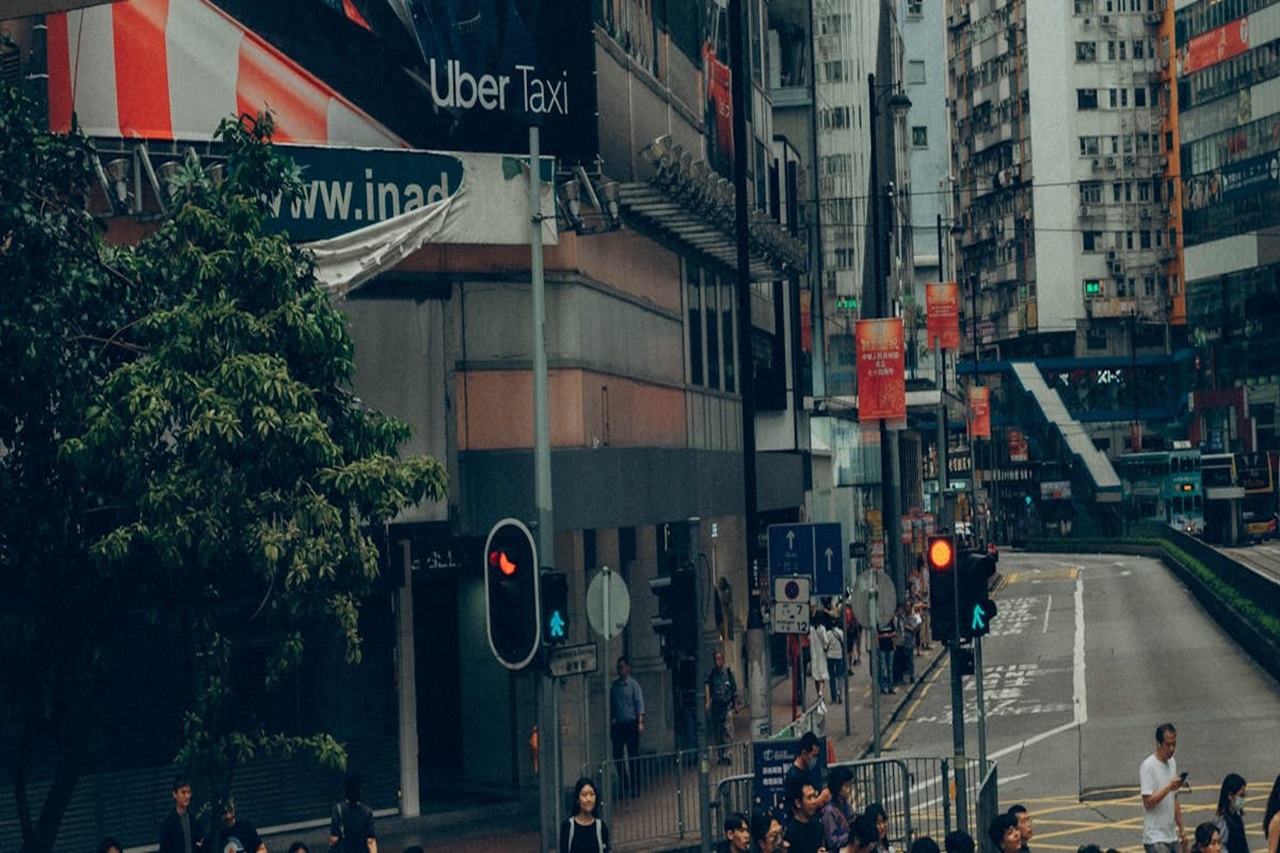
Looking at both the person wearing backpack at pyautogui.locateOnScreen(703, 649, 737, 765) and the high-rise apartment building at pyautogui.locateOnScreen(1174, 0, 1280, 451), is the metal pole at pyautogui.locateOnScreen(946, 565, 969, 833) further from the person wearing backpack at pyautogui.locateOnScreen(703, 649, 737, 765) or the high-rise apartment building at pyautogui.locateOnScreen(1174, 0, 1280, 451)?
the high-rise apartment building at pyautogui.locateOnScreen(1174, 0, 1280, 451)

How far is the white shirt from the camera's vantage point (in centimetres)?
1661

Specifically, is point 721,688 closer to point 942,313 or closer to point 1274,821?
point 1274,821

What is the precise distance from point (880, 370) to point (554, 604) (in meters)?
28.8

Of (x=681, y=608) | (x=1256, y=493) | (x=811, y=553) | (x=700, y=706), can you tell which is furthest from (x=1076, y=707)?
(x=1256, y=493)

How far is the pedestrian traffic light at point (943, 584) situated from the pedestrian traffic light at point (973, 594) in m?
0.09

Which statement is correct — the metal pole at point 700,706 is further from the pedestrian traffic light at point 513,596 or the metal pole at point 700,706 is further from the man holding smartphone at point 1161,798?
the pedestrian traffic light at point 513,596

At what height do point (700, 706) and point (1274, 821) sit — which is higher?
point (700, 706)

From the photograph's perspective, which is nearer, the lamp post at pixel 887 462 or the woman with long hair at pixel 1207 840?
the woman with long hair at pixel 1207 840

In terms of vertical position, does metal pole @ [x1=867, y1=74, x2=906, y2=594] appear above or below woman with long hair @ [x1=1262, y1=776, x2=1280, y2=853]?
above

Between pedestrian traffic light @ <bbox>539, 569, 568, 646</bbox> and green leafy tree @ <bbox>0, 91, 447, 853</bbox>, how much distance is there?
296 centimetres

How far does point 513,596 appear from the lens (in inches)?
474

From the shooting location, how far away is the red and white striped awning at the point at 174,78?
21.1 meters

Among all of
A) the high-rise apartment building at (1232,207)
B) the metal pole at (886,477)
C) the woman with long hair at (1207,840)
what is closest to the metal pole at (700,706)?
the woman with long hair at (1207,840)

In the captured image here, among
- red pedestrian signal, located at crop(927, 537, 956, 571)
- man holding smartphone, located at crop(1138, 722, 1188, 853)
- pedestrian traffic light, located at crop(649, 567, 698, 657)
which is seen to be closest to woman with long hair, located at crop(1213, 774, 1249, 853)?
man holding smartphone, located at crop(1138, 722, 1188, 853)
